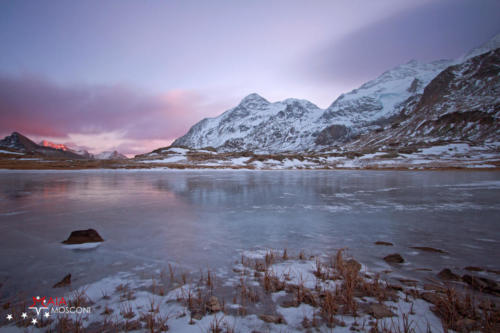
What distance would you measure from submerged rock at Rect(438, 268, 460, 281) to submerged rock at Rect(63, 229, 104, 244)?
7.85m

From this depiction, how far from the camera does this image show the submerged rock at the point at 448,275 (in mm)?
4202

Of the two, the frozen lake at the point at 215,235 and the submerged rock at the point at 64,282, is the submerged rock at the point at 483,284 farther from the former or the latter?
the submerged rock at the point at 64,282

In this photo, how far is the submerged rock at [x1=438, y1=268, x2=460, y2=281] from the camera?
420 cm

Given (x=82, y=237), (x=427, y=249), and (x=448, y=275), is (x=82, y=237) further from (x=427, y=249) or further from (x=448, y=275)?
(x=427, y=249)

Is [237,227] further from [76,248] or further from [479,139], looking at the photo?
[479,139]

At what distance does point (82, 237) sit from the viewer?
20.6 feet

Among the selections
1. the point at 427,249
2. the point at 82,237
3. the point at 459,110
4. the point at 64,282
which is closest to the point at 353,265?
the point at 427,249

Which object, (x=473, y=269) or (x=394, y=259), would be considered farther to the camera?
(x=394, y=259)

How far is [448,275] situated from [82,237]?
27.0 ft

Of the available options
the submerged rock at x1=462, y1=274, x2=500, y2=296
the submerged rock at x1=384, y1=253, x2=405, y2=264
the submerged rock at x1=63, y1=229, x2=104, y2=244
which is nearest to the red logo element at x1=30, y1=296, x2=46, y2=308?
the submerged rock at x1=63, y1=229, x2=104, y2=244

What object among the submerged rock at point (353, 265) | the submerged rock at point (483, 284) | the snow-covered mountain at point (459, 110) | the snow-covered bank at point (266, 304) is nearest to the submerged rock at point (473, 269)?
the submerged rock at point (483, 284)

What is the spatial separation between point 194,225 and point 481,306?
7.14 m

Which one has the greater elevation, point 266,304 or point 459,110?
point 459,110

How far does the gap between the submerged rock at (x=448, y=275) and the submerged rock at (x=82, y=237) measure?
7.85 meters
